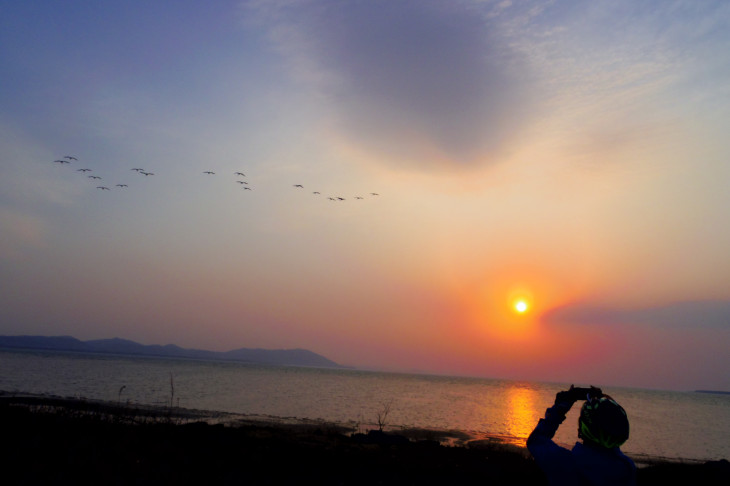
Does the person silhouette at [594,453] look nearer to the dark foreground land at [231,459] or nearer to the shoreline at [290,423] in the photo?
the dark foreground land at [231,459]

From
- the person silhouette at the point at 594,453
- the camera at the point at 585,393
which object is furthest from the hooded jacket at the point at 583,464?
the camera at the point at 585,393

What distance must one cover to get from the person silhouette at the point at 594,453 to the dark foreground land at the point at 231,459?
12574 millimetres

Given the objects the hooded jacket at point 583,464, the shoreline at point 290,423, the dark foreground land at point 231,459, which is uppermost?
the hooded jacket at point 583,464

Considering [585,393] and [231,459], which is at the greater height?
[585,393]

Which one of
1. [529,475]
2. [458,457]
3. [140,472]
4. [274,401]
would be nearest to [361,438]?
[458,457]

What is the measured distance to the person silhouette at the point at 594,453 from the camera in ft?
11.4

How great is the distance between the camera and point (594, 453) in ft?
11.7

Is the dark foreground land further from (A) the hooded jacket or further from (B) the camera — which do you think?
(B) the camera

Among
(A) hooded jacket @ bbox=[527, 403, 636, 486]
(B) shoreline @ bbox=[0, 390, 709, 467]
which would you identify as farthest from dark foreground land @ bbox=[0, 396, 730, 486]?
(A) hooded jacket @ bbox=[527, 403, 636, 486]

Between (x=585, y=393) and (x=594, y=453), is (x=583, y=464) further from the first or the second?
(x=585, y=393)

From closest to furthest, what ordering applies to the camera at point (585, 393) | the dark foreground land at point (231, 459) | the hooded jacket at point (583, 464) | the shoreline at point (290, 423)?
the hooded jacket at point (583, 464), the camera at point (585, 393), the dark foreground land at point (231, 459), the shoreline at point (290, 423)

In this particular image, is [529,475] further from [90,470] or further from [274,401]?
[274,401]

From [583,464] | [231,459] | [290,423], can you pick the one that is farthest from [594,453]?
[290,423]

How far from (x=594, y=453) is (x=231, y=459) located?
1800 cm
